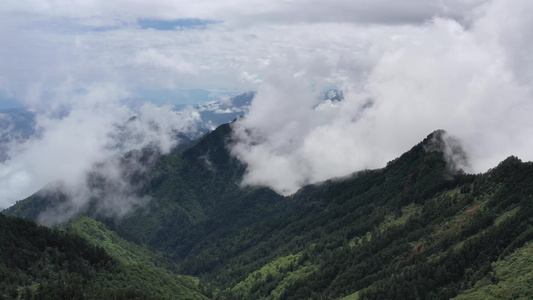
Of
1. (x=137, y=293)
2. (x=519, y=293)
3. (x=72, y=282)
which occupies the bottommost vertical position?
(x=519, y=293)

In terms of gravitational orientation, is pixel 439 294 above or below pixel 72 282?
below

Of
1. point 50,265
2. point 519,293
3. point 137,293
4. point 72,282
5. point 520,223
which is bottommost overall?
point 519,293

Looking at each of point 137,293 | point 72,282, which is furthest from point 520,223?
point 72,282

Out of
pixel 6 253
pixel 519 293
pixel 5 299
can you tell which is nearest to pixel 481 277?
pixel 519 293

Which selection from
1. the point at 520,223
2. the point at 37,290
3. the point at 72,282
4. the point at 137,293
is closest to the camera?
the point at 37,290

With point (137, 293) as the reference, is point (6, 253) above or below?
above

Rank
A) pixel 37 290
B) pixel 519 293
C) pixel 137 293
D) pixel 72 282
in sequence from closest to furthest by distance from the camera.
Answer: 1. pixel 519 293
2. pixel 37 290
3. pixel 72 282
4. pixel 137 293

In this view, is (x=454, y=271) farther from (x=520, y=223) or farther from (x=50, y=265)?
(x=50, y=265)

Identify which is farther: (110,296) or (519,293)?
(110,296)

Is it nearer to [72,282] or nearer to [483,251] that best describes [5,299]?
[72,282]
